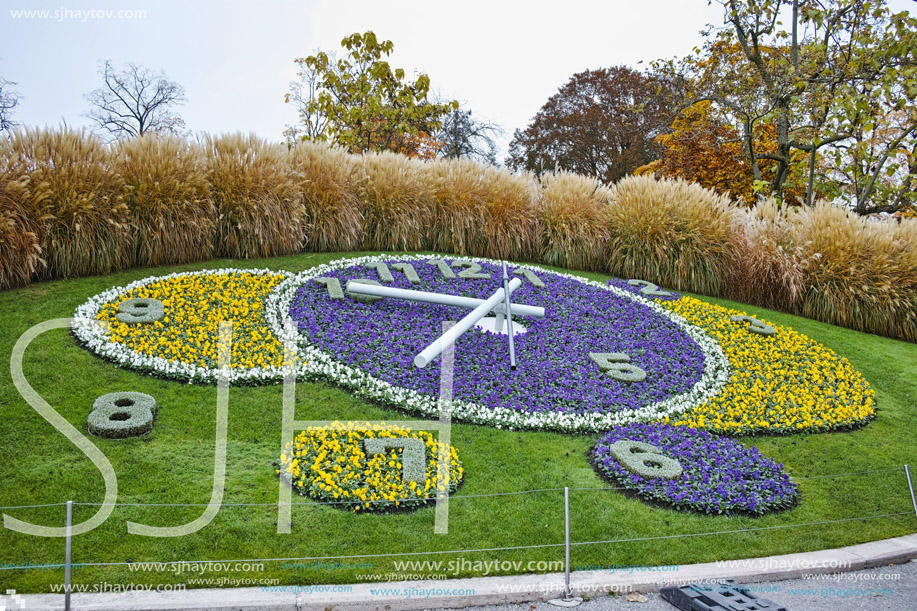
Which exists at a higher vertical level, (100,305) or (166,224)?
(166,224)

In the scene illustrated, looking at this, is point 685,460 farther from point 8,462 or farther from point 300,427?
point 8,462

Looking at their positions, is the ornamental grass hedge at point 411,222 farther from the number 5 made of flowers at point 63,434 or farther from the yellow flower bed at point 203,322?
the number 5 made of flowers at point 63,434

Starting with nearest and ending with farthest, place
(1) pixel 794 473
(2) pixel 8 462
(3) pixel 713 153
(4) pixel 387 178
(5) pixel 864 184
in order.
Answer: (2) pixel 8 462 < (1) pixel 794 473 < (4) pixel 387 178 < (5) pixel 864 184 < (3) pixel 713 153

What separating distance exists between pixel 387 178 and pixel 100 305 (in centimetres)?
482

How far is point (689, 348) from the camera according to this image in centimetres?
816

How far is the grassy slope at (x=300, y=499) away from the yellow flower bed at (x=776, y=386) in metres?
0.29

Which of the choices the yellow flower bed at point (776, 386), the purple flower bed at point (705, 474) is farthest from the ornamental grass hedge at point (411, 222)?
the purple flower bed at point (705, 474)

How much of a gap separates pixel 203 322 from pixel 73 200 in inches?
97.2

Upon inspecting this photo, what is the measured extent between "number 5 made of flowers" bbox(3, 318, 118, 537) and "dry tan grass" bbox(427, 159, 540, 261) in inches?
223

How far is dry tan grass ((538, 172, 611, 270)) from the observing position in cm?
1112

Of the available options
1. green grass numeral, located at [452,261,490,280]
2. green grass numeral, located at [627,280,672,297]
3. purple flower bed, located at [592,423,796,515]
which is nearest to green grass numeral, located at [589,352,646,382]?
purple flower bed, located at [592,423,796,515]

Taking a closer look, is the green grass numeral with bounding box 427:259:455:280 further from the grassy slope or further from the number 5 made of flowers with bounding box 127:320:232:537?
the grassy slope

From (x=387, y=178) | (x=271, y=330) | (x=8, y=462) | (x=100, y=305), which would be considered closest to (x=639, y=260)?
(x=387, y=178)

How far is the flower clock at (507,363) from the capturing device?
5207mm
